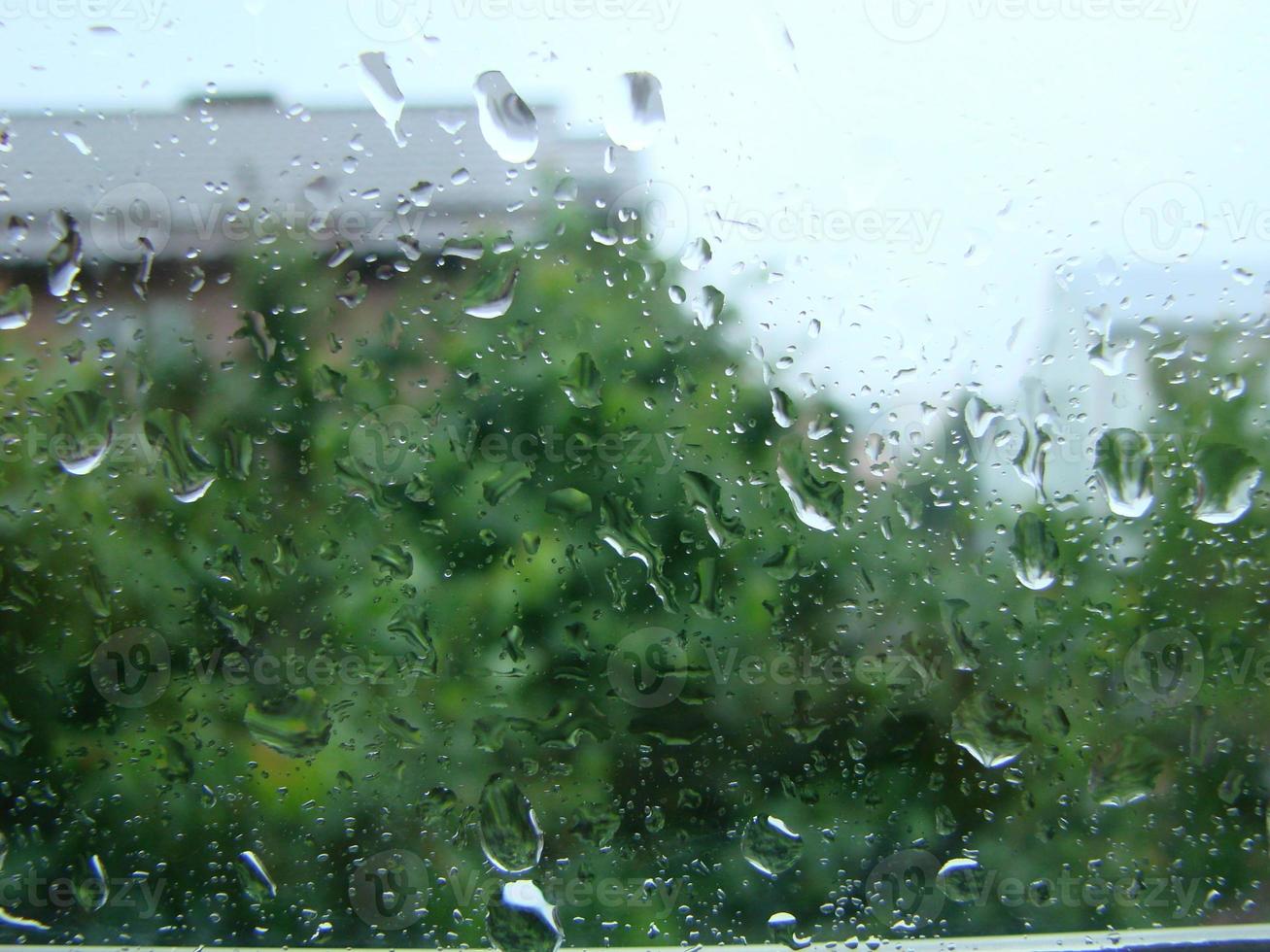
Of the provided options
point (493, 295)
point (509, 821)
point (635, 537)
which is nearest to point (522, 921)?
point (509, 821)

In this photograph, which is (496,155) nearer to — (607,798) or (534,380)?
(534,380)

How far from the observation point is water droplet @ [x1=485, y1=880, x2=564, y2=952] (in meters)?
0.83

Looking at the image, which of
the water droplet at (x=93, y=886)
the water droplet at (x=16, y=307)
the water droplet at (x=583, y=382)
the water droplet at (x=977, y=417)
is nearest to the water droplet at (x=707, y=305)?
the water droplet at (x=583, y=382)

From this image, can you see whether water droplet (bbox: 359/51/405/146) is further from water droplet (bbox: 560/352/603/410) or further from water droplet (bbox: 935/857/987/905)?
water droplet (bbox: 935/857/987/905)

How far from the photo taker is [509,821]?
812mm

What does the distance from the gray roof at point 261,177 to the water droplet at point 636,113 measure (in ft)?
0.07

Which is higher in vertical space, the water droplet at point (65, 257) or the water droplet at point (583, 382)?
the water droplet at point (65, 257)

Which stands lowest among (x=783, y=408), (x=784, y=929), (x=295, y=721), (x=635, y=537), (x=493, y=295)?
(x=784, y=929)

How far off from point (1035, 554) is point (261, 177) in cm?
80

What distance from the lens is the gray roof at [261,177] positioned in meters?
0.78

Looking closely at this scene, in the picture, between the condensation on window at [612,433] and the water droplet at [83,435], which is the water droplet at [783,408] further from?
the water droplet at [83,435]

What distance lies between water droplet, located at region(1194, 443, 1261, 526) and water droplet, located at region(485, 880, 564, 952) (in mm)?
733

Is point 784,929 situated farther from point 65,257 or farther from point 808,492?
point 65,257

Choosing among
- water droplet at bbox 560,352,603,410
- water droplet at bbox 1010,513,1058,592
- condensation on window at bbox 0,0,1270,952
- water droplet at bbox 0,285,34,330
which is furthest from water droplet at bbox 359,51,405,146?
water droplet at bbox 1010,513,1058,592
